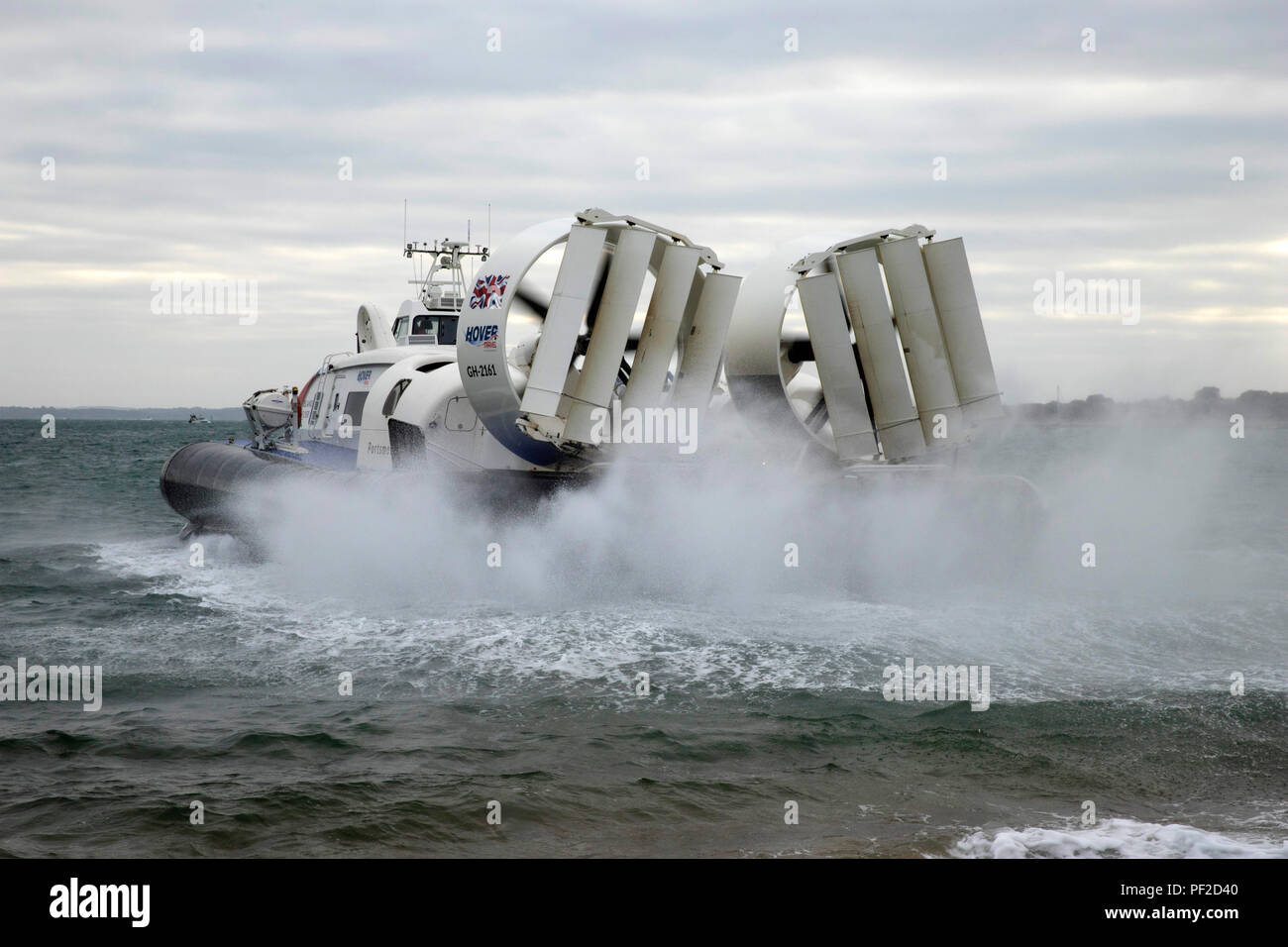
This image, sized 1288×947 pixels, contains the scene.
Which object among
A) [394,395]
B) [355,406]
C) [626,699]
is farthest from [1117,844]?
[355,406]

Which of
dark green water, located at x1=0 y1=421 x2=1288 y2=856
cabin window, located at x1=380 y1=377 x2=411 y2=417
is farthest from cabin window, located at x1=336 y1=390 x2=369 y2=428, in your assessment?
dark green water, located at x1=0 y1=421 x2=1288 y2=856

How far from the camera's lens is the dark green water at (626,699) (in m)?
4.98

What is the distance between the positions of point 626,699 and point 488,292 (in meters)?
4.36

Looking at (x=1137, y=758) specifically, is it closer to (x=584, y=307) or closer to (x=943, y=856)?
(x=943, y=856)

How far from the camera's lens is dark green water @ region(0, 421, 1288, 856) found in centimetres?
498

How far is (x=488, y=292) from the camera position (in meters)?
9.78

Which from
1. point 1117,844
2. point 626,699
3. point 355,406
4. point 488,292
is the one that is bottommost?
point 1117,844

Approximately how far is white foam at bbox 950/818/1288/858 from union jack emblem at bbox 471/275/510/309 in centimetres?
641

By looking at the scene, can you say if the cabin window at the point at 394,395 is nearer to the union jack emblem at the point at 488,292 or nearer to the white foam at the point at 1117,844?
the union jack emblem at the point at 488,292
